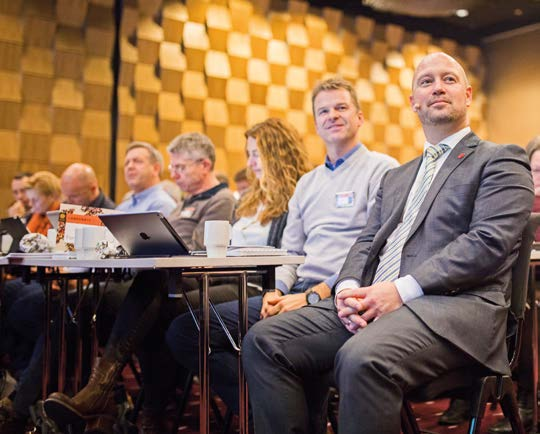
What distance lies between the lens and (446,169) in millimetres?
1858

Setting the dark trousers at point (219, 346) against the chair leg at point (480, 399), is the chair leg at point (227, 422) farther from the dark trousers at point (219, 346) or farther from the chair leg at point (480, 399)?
the chair leg at point (480, 399)

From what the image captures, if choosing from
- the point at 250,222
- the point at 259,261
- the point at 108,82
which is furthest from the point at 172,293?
the point at 108,82

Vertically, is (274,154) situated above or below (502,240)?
above

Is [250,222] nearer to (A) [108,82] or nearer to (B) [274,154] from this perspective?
(B) [274,154]

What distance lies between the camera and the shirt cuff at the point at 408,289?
1705 millimetres

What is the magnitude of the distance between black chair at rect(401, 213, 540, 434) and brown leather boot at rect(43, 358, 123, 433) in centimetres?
103

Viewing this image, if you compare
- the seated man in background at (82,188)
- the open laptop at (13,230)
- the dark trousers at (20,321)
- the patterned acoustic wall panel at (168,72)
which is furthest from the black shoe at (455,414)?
the patterned acoustic wall panel at (168,72)

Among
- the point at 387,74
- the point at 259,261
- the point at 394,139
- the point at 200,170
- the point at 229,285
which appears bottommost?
the point at 229,285

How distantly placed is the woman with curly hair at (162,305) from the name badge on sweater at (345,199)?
333 millimetres

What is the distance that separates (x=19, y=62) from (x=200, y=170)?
11.9 feet

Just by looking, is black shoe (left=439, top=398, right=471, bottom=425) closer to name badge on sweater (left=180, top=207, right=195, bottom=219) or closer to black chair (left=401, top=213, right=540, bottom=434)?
black chair (left=401, top=213, right=540, bottom=434)

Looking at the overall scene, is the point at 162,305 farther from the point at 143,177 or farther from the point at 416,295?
the point at 143,177

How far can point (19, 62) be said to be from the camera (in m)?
6.24

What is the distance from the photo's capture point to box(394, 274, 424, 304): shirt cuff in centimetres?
171
